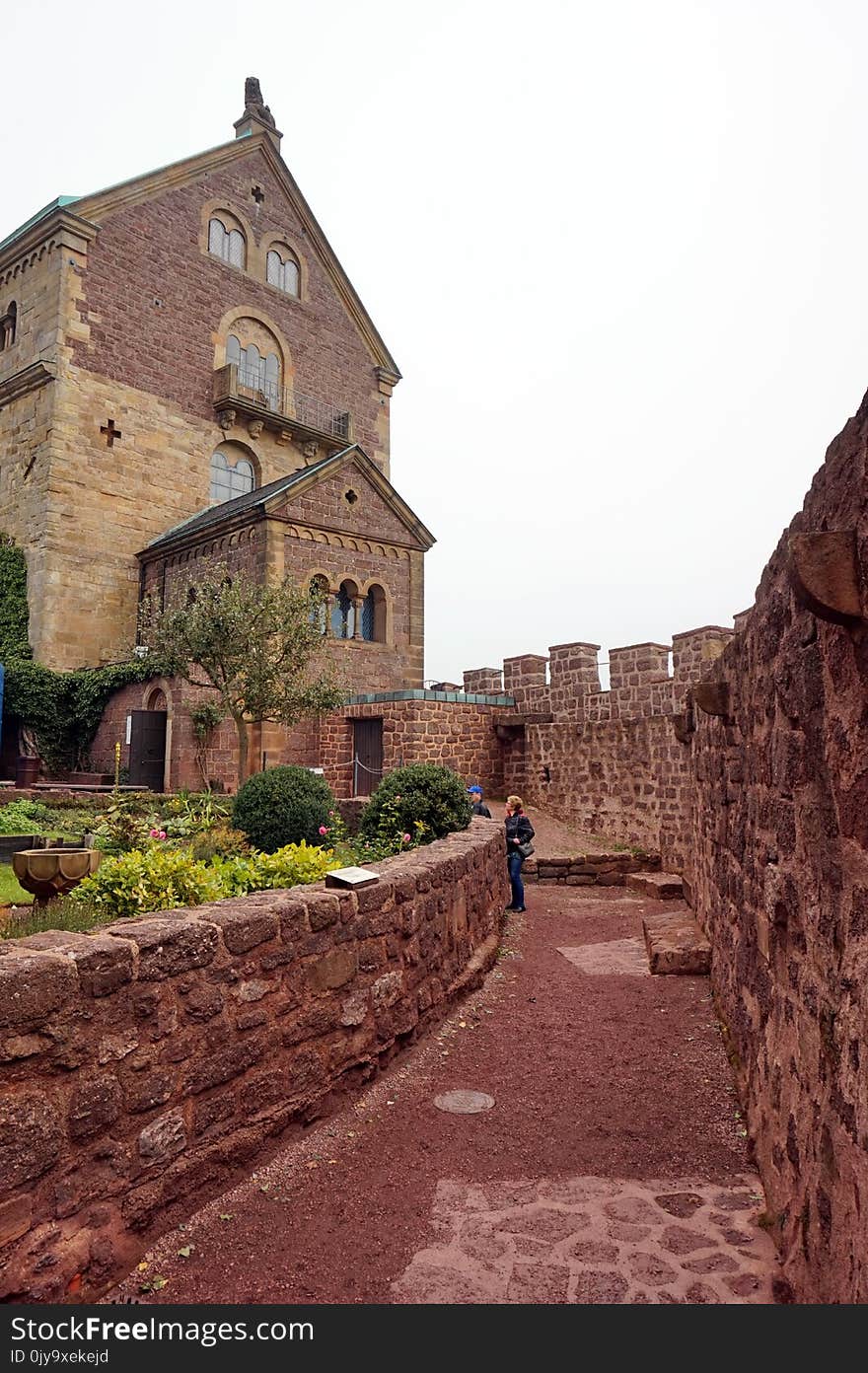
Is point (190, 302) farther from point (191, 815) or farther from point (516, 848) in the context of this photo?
point (516, 848)

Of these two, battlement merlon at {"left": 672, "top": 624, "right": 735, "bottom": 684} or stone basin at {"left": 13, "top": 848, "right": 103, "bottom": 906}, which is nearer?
stone basin at {"left": 13, "top": 848, "right": 103, "bottom": 906}

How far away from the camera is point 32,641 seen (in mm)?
23797

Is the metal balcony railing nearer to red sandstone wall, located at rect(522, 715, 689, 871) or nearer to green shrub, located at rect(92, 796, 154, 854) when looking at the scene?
red sandstone wall, located at rect(522, 715, 689, 871)

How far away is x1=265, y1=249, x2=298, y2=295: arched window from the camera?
2967 cm

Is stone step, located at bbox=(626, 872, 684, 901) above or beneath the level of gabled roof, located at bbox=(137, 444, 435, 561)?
beneath

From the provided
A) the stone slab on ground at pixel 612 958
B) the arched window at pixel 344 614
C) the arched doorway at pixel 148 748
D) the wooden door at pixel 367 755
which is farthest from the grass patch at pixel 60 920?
the arched window at pixel 344 614

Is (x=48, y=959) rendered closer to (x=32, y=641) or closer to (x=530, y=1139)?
(x=530, y=1139)

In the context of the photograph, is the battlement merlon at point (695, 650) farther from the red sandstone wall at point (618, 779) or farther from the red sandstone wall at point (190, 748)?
the red sandstone wall at point (190, 748)

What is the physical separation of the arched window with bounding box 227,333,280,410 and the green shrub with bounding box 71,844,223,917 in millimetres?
25163

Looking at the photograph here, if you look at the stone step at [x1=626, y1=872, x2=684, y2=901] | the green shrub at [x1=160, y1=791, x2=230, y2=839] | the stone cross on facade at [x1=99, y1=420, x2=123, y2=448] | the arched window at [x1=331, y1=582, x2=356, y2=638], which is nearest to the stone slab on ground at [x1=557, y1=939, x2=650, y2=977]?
the stone step at [x1=626, y1=872, x2=684, y2=901]

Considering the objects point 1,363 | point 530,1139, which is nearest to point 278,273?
point 1,363

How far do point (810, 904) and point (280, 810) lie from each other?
8759mm

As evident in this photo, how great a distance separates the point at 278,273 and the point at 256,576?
1530cm

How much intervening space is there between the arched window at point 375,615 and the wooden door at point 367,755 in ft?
15.2
